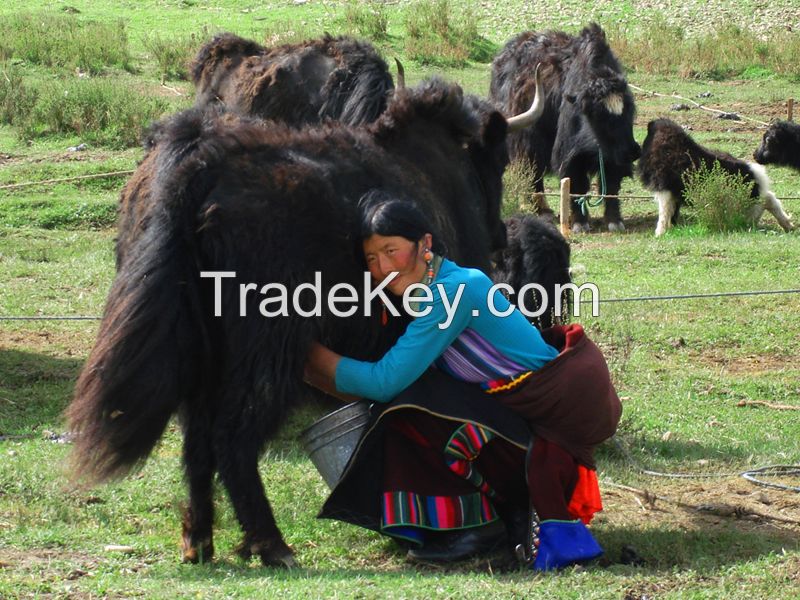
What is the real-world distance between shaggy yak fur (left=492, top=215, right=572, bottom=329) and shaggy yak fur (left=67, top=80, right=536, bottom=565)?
7.09 ft

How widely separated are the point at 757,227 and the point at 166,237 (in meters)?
9.10

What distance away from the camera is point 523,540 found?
466cm

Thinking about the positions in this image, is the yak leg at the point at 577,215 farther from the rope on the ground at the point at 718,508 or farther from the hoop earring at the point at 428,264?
the hoop earring at the point at 428,264

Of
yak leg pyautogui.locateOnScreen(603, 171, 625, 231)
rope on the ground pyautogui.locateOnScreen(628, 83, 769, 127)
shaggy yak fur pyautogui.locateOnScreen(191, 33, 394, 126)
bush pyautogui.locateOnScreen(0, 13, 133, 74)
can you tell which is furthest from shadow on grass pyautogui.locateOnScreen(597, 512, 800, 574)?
bush pyautogui.locateOnScreen(0, 13, 133, 74)

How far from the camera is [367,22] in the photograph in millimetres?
24703

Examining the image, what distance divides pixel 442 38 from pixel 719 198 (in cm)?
1295

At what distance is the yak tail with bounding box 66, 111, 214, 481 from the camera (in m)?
4.14

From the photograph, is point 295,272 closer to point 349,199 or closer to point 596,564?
point 349,199

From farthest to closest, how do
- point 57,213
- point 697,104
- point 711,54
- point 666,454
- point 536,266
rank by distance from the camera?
point 711,54
point 697,104
point 57,213
point 536,266
point 666,454

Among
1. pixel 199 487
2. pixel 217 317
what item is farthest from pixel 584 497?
pixel 217 317

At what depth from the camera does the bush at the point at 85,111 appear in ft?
49.0

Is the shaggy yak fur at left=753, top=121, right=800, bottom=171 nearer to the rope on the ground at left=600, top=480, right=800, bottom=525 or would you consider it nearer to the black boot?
the rope on the ground at left=600, top=480, right=800, bottom=525

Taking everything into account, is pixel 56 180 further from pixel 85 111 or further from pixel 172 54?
pixel 172 54

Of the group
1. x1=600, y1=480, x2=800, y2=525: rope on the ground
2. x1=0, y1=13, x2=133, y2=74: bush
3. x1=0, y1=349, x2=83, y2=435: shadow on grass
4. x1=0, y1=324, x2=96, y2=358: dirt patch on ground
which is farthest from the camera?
x1=0, y1=13, x2=133, y2=74: bush
